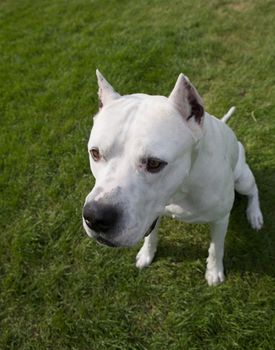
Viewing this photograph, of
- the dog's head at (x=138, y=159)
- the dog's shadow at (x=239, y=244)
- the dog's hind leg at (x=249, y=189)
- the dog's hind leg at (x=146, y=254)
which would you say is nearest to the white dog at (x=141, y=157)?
the dog's head at (x=138, y=159)

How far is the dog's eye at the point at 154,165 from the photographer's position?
196 centimetres

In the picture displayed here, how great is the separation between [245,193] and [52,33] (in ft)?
14.3

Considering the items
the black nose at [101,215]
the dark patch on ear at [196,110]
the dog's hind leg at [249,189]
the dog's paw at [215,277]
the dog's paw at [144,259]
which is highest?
the dark patch on ear at [196,110]

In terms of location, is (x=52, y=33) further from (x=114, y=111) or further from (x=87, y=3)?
(x=114, y=111)

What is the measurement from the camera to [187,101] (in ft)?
Result: 6.81

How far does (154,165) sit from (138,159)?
0.09 meters

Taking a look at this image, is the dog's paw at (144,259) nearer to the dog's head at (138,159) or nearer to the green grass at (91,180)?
the green grass at (91,180)

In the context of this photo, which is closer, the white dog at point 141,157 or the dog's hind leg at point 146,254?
the white dog at point 141,157

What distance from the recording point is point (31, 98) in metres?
5.22

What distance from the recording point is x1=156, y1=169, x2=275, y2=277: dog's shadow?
130 inches

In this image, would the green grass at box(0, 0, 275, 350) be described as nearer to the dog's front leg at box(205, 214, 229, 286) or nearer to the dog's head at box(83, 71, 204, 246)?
the dog's front leg at box(205, 214, 229, 286)

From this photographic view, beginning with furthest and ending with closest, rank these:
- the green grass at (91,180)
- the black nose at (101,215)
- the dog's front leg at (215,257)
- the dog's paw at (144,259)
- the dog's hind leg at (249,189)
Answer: the dog's paw at (144,259) < the dog's hind leg at (249,189) < the green grass at (91,180) < the dog's front leg at (215,257) < the black nose at (101,215)

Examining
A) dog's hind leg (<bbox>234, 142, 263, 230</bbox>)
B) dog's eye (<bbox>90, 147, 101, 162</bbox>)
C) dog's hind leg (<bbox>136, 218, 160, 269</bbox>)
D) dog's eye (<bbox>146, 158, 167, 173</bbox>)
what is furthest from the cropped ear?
dog's hind leg (<bbox>136, 218, 160, 269</bbox>)

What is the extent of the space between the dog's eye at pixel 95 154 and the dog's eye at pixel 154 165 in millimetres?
296
